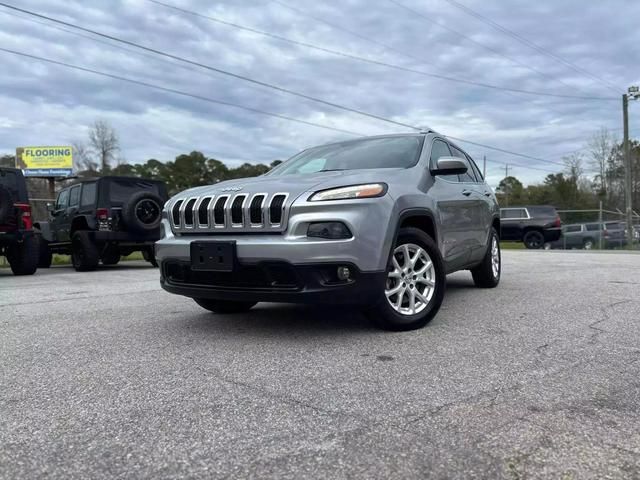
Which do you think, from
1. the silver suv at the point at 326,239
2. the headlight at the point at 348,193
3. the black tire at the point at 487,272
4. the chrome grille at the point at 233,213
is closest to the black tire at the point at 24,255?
the silver suv at the point at 326,239

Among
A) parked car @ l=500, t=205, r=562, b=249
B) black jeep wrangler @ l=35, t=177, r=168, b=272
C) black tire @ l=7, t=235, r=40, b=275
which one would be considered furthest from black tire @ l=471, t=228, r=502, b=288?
parked car @ l=500, t=205, r=562, b=249

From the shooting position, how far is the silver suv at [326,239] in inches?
136

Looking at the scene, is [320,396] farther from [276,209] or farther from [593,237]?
[593,237]

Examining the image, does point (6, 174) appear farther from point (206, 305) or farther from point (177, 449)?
point (177, 449)

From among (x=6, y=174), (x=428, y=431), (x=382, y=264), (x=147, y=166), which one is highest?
(x=147, y=166)

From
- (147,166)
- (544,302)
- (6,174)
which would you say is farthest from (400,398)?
(147,166)

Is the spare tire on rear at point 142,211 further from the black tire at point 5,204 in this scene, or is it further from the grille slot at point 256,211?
the grille slot at point 256,211

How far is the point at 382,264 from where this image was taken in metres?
3.56

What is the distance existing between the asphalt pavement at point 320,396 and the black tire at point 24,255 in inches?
212

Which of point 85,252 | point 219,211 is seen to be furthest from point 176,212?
point 85,252

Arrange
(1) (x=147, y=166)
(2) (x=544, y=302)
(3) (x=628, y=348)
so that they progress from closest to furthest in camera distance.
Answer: (3) (x=628, y=348)
(2) (x=544, y=302)
(1) (x=147, y=166)

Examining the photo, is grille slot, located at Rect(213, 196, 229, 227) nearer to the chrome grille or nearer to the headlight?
the chrome grille

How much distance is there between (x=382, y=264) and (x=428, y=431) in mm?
1543

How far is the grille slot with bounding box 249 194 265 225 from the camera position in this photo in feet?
11.8
